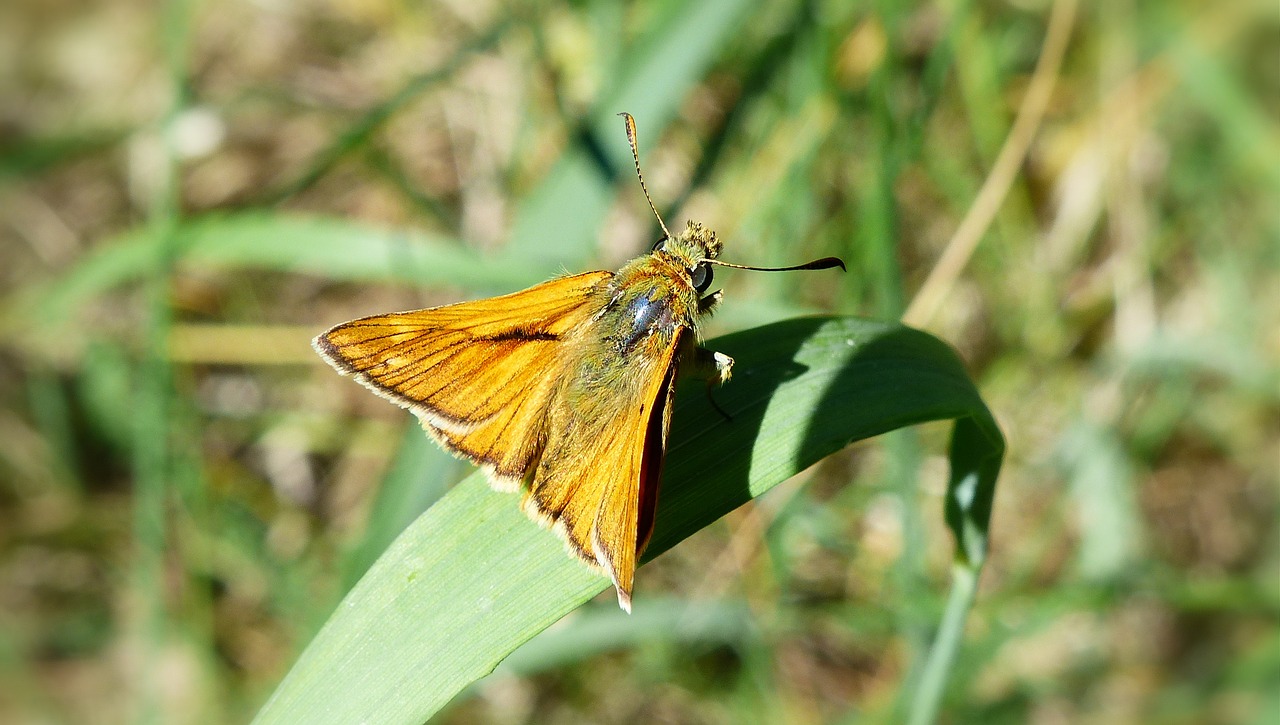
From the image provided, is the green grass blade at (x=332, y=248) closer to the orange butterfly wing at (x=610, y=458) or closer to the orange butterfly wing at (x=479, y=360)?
the orange butterfly wing at (x=479, y=360)

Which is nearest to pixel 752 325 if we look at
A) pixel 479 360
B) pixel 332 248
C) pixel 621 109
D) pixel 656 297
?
pixel 621 109

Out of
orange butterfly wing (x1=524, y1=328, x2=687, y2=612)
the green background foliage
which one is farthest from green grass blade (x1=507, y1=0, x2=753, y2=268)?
orange butterfly wing (x1=524, y1=328, x2=687, y2=612)

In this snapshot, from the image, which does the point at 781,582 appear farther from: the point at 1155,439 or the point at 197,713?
the point at 197,713

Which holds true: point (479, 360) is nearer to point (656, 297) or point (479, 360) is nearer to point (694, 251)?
point (656, 297)

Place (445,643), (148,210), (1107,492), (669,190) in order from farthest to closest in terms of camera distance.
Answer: (148,210) < (669,190) < (1107,492) < (445,643)

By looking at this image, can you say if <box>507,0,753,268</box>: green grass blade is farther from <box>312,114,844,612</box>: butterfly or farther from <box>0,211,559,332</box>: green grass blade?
<box>312,114,844,612</box>: butterfly

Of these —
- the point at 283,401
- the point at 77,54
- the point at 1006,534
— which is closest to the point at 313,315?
the point at 283,401
